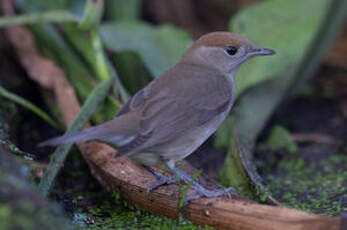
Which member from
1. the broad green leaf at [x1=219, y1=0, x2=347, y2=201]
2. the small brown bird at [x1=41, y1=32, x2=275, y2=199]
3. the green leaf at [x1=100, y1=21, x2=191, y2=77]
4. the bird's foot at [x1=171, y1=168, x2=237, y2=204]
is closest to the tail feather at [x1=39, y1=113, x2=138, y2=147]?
the small brown bird at [x1=41, y1=32, x2=275, y2=199]

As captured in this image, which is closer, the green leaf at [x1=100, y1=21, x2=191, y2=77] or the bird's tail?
the bird's tail

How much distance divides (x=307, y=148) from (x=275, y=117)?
0.59 metres

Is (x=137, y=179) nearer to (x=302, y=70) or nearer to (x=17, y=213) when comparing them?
(x=17, y=213)

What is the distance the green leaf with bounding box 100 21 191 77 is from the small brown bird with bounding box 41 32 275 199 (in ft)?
3.49

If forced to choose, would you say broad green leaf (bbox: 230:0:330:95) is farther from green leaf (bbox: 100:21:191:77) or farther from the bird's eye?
the bird's eye

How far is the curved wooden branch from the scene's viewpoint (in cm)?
233

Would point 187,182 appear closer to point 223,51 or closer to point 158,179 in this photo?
point 158,179

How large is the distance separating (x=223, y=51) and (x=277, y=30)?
1.37 metres

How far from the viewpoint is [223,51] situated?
3504 mm

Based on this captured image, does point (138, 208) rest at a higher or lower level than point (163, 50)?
lower

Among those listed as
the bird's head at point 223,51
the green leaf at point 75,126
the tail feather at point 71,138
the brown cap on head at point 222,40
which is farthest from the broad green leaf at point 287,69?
the tail feather at point 71,138

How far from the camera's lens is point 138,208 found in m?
3.02

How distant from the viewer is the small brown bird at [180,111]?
2838 mm

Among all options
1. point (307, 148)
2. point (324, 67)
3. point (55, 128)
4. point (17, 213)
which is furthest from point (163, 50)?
point (17, 213)
